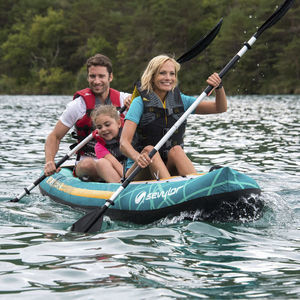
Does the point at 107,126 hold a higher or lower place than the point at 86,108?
lower

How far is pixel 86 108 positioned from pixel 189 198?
2.03 meters

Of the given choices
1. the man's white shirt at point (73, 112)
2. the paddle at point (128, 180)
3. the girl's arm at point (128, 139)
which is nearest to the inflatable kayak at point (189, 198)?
the paddle at point (128, 180)

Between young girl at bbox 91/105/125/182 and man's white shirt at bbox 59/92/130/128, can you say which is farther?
man's white shirt at bbox 59/92/130/128

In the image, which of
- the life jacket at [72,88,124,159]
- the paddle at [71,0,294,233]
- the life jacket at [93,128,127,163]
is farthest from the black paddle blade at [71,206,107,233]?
the life jacket at [72,88,124,159]

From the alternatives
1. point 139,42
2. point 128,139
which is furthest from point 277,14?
point 139,42

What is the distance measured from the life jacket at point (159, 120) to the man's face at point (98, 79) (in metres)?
0.97

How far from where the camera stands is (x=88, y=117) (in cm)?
606

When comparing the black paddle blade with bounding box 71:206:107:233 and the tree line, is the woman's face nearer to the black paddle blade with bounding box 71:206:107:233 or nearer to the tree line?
the black paddle blade with bounding box 71:206:107:233

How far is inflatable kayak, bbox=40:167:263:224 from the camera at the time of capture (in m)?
4.32

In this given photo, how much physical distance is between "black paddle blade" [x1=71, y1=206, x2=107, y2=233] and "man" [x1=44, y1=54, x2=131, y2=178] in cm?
126

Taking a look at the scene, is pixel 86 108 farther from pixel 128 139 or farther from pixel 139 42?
pixel 139 42

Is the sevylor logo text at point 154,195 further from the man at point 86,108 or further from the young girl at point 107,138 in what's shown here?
the man at point 86,108

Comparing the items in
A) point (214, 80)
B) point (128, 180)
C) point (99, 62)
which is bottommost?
point (128, 180)

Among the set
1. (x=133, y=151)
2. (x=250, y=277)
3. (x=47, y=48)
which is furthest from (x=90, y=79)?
(x=47, y=48)
